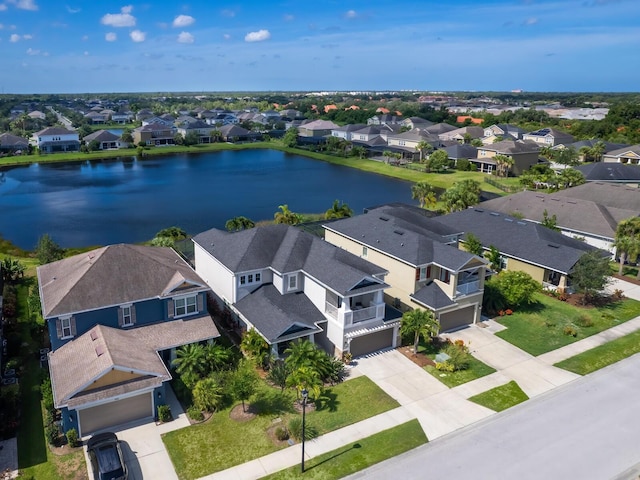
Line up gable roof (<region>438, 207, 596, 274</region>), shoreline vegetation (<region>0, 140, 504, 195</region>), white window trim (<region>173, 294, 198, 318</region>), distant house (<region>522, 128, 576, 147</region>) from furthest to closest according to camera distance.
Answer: distant house (<region>522, 128, 576, 147</region>), shoreline vegetation (<region>0, 140, 504, 195</region>), gable roof (<region>438, 207, 596, 274</region>), white window trim (<region>173, 294, 198, 318</region>)

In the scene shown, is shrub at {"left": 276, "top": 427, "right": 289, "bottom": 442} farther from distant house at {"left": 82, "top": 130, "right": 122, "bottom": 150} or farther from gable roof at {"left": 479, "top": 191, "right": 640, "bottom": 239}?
distant house at {"left": 82, "top": 130, "right": 122, "bottom": 150}

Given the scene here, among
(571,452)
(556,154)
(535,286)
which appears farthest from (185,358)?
(556,154)

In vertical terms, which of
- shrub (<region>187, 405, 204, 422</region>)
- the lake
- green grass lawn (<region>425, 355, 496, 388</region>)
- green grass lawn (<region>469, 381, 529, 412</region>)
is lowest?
the lake

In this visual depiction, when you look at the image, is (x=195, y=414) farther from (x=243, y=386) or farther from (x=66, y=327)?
(x=66, y=327)

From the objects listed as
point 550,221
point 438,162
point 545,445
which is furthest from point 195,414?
point 438,162

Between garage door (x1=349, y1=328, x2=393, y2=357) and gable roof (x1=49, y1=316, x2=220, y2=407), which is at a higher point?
gable roof (x1=49, y1=316, x2=220, y2=407)

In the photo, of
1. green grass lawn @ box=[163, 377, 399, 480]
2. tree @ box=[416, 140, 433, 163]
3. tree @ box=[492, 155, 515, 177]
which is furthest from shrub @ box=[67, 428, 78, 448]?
tree @ box=[416, 140, 433, 163]

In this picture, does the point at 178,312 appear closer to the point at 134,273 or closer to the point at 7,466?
the point at 134,273
